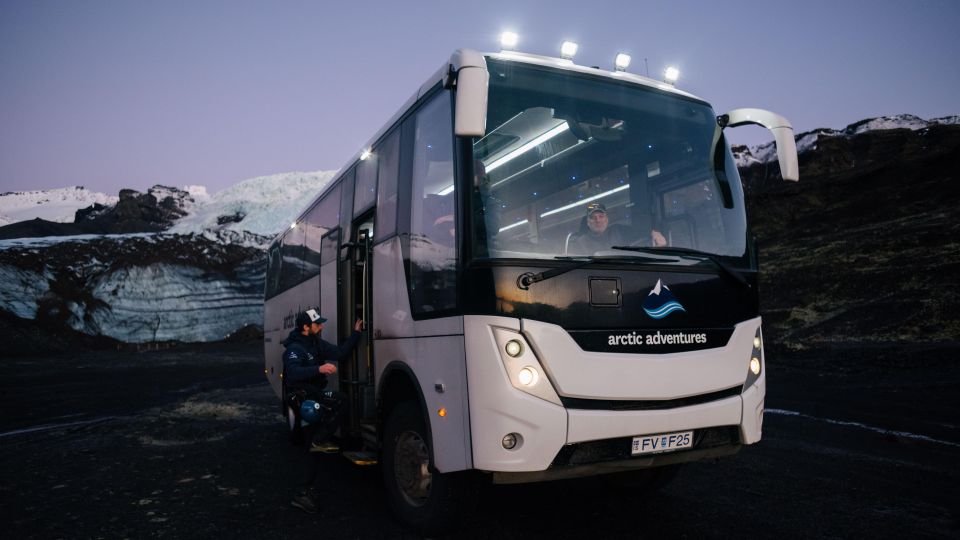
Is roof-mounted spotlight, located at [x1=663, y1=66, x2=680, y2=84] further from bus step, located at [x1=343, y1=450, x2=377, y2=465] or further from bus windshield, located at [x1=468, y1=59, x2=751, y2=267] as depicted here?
bus step, located at [x1=343, y1=450, x2=377, y2=465]

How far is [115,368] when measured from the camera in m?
23.5

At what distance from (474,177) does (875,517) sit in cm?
408

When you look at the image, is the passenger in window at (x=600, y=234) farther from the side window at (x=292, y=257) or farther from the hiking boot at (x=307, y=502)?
the side window at (x=292, y=257)

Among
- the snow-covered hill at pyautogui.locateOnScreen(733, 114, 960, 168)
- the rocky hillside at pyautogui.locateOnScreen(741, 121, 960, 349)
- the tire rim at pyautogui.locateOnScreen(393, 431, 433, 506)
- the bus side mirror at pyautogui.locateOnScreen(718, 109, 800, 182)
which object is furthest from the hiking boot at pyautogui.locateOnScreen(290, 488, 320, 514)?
the snow-covered hill at pyautogui.locateOnScreen(733, 114, 960, 168)

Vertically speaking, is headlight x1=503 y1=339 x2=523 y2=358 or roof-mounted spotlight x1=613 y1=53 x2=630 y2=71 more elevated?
roof-mounted spotlight x1=613 y1=53 x2=630 y2=71

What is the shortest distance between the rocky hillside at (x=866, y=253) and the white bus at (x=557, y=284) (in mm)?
15016

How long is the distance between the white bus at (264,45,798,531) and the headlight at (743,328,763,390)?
0.05 ft

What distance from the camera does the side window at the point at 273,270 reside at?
10984 mm

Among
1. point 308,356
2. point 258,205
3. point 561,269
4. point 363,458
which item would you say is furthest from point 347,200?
point 258,205

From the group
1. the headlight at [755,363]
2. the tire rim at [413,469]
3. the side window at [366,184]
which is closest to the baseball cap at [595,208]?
the headlight at [755,363]

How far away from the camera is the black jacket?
5.56 metres

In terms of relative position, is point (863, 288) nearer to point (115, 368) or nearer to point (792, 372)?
point (792, 372)

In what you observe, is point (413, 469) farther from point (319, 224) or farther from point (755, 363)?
point (319, 224)

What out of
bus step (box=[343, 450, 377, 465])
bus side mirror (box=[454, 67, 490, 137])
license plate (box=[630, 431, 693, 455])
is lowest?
bus step (box=[343, 450, 377, 465])
